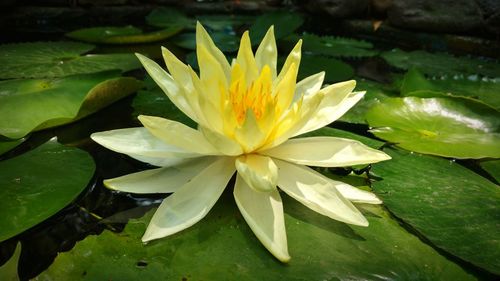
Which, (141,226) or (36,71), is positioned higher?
(36,71)

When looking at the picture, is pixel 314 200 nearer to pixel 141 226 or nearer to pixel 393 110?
pixel 141 226

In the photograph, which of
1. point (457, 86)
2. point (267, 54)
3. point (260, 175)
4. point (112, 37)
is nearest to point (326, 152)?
point (260, 175)

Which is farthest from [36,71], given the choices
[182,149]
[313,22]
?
[313,22]

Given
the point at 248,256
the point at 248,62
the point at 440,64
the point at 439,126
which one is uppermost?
the point at 248,62

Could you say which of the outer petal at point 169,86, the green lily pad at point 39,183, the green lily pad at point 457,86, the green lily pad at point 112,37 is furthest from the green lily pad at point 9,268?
the green lily pad at point 112,37

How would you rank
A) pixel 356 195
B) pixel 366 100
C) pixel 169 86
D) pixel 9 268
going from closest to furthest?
1. pixel 9 268
2. pixel 356 195
3. pixel 169 86
4. pixel 366 100

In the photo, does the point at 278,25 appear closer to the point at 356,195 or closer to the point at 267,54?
the point at 267,54
